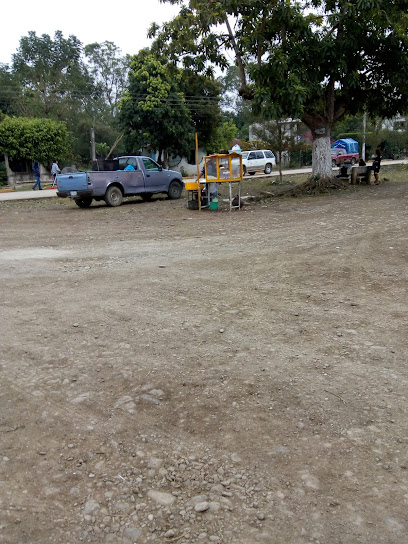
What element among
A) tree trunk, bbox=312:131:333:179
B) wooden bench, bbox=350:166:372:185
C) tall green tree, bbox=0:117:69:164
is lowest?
wooden bench, bbox=350:166:372:185

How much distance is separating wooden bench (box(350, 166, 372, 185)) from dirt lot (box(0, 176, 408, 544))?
14.3 meters

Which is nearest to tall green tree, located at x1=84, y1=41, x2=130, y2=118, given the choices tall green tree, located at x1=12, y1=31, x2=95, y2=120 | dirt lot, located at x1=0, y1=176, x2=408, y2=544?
tall green tree, located at x1=12, y1=31, x2=95, y2=120

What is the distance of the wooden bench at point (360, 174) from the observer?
21.4 meters

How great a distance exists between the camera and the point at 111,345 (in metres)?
4.75

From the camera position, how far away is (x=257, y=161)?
119 feet

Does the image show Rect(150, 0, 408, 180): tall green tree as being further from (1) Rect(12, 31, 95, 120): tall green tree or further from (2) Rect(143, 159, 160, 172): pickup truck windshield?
(1) Rect(12, 31, 95, 120): tall green tree

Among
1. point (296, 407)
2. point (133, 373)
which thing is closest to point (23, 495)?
point (133, 373)

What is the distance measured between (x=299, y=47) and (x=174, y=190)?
682 centimetres

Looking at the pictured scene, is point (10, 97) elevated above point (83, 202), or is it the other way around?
point (10, 97)

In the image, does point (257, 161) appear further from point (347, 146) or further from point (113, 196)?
point (113, 196)

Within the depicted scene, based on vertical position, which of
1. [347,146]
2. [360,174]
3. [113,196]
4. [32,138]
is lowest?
[113,196]

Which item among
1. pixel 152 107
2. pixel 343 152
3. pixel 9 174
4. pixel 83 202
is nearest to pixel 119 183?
pixel 83 202

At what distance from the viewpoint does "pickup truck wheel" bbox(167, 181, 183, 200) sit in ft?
64.7

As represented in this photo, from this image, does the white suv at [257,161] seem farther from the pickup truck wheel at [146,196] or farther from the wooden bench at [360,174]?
the pickup truck wheel at [146,196]
